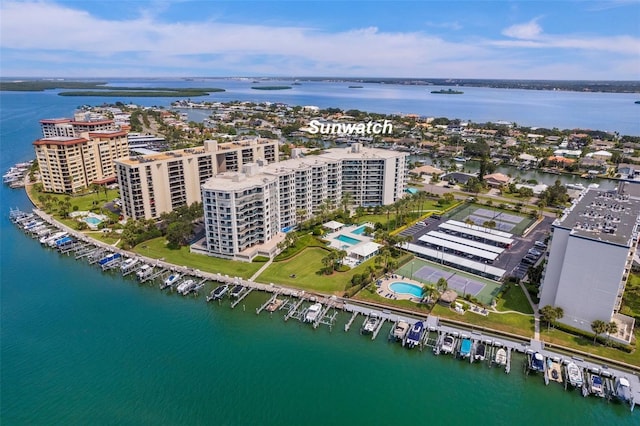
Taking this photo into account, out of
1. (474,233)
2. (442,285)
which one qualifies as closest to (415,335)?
(442,285)

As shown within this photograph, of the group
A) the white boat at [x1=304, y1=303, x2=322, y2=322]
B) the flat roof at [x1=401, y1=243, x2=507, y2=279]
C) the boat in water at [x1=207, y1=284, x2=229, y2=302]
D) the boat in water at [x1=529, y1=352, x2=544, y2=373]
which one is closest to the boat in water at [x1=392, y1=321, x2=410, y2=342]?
the white boat at [x1=304, y1=303, x2=322, y2=322]

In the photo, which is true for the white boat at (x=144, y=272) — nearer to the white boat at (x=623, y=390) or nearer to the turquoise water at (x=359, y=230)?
the turquoise water at (x=359, y=230)

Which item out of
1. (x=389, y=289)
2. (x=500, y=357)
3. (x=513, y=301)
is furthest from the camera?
(x=389, y=289)

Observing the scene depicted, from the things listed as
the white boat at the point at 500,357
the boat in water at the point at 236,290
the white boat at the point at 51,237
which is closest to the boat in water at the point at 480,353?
the white boat at the point at 500,357

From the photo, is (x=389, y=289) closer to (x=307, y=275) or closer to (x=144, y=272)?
(x=307, y=275)

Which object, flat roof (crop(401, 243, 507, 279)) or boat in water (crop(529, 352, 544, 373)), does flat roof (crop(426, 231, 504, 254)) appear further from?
boat in water (crop(529, 352, 544, 373))

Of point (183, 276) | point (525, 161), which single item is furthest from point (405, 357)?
point (525, 161)
